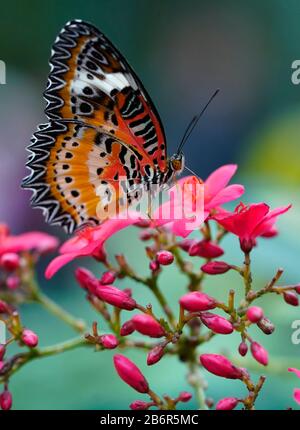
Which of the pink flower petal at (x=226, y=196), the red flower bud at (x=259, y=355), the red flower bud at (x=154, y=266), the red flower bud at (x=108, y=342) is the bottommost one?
the red flower bud at (x=108, y=342)

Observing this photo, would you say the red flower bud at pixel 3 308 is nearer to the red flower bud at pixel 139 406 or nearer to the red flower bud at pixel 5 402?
the red flower bud at pixel 5 402

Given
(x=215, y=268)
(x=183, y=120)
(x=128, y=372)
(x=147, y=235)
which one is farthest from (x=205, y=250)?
(x=183, y=120)

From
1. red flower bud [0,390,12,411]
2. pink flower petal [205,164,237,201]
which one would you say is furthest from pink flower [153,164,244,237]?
red flower bud [0,390,12,411]

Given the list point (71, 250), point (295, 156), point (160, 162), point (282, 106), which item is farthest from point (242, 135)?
point (71, 250)

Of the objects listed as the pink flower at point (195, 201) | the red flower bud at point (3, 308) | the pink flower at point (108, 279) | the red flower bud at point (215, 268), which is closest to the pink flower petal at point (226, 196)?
the pink flower at point (195, 201)

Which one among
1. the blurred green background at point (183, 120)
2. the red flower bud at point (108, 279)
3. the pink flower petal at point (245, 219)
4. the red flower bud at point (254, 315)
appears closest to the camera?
the red flower bud at point (254, 315)

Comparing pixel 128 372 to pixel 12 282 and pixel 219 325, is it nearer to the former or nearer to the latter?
pixel 219 325

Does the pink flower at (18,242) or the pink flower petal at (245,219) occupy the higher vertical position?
the pink flower petal at (245,219)

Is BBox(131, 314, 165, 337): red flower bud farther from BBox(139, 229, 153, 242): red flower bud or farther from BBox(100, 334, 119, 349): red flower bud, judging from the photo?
BBox(139, 229, 153, 242): red flower bud

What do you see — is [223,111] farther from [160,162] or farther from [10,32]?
[160,162]
